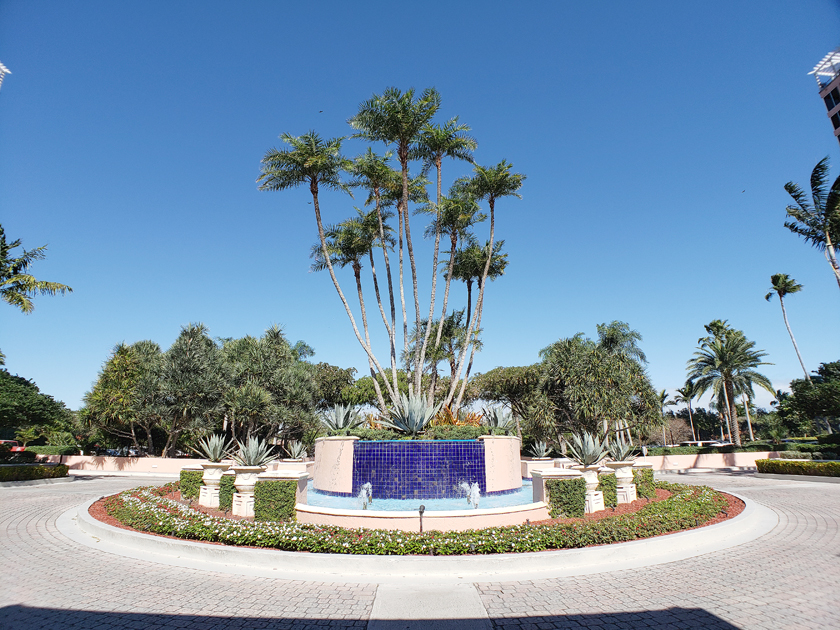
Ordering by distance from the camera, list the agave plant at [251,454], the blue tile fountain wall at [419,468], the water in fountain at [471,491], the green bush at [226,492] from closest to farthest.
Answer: the green bush at [226,492] → the agave plant at [251,454] → the water in fountain at [471,491] → the blue tile fountain wall at [419,468]

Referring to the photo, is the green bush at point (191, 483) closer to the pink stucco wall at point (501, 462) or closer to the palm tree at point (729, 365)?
the pink stucco wall at point (501, 462)

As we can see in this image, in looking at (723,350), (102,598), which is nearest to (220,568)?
(102,598)

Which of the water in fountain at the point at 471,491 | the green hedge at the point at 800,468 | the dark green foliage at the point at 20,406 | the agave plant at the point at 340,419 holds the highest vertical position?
the dark green foliage at the point at 20,406

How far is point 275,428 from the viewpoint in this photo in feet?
106

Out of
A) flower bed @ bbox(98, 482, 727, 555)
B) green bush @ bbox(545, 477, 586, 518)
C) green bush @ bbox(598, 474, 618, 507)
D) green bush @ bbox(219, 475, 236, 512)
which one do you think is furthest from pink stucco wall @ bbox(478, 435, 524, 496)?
green bush @ bbox(219, 475, 236, 512)

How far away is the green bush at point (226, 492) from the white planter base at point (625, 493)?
10069 millimetres

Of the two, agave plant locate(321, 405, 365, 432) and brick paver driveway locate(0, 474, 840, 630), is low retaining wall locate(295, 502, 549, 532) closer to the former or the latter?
brick paver driveway locate(0, 474, 840, 630)

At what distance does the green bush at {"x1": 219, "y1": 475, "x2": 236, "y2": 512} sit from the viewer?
412 inches

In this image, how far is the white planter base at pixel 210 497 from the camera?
11109mm

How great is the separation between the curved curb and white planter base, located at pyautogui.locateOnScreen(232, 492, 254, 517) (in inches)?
84.4

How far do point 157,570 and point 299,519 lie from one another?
2.85 meters

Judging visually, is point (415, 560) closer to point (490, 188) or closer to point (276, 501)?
point (276, 501)

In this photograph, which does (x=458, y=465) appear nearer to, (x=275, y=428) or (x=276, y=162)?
(x=276, y=162)

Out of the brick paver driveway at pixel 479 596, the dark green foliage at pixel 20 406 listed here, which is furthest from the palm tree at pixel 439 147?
the dark green foliage at pixel 20 406
